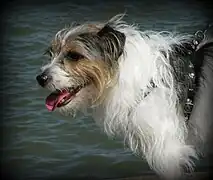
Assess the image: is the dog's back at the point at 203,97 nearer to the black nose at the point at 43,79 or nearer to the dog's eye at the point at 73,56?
the dog's eye at the point at 73,56

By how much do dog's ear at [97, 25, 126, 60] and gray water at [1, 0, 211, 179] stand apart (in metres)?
0.33

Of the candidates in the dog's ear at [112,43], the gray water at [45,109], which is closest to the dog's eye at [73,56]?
the dog's ear at [112,43]

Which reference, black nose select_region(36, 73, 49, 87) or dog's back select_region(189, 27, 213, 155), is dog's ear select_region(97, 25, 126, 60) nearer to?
black nose select_region(36, 73, 49, 87)

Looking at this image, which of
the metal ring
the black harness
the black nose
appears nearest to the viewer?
the black nose

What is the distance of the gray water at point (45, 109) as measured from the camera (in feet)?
8.90

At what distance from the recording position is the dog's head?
7.59ft

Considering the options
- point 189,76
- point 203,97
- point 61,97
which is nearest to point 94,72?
point 61,97

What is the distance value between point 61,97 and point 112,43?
0.39 meters

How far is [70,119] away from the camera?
283cm

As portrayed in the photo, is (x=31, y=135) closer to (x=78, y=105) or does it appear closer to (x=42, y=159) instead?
(x=42, y=159)

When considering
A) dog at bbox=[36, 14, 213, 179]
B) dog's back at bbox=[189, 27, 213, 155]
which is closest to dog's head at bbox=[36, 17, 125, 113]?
dog at bbox=[36, 14, 213, 179]

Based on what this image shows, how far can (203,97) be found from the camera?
8.59 feet

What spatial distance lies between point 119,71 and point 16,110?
2.56 ft

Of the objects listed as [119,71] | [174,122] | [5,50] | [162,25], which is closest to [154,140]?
[174,122]
